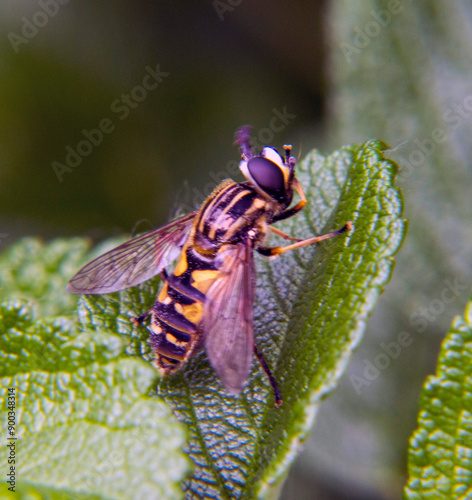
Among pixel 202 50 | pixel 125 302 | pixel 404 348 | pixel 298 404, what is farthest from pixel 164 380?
pixel 202 50

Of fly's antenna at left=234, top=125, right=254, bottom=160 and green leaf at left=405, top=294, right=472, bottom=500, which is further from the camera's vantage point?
fly's antenna at left=234, top=125, right=254, bottom=160

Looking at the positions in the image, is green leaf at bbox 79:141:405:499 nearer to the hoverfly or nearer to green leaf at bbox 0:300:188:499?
the hoverfly

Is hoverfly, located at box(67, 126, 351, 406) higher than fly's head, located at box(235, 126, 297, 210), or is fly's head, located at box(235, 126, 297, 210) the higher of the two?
fly's head, located at box(235, 126, 297, 210)

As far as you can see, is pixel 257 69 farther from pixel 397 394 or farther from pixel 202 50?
pixel 397 394

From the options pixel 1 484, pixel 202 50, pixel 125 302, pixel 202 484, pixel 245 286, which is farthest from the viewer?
pixel 202 50

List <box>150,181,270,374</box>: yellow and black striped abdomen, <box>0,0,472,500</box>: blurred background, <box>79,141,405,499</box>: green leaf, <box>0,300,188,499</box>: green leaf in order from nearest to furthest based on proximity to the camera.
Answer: <box>0,300,188,499</box>: green leaf < <box>79,141,405,499</box>: green leaf < <box>150,181,270,374</box>: yellow and black striped abdomen < <box>0,0,472,500</box>: blurred background

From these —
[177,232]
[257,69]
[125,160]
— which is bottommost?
[177,232]

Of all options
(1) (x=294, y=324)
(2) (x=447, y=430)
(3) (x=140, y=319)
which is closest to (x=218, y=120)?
(3) (x=140, y=319)

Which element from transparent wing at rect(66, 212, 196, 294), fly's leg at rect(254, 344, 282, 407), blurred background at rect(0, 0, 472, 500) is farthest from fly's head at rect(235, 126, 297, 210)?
blurred background at rect(0, 0, 472, 500)

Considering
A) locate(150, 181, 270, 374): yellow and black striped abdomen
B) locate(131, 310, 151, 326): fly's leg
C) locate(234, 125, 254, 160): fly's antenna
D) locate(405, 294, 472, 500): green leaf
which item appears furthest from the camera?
locate(234, 125, 254, 160): fly's antenna
